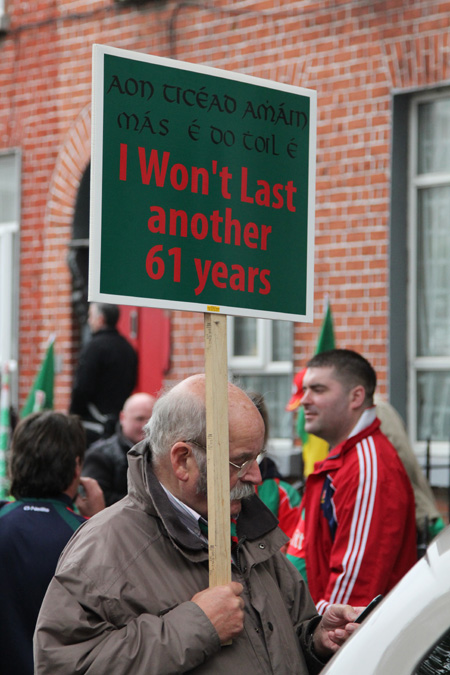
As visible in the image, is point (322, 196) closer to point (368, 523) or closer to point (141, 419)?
point (141, 419)

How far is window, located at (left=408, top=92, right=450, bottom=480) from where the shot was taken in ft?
26.8

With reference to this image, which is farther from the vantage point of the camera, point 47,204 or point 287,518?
point 47,204

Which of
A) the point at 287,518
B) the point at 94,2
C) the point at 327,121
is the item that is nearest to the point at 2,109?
the point at 94,2

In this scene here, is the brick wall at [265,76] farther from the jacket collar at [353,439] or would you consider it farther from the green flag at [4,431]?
the jacket collar at [353,439]

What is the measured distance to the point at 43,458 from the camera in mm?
4137

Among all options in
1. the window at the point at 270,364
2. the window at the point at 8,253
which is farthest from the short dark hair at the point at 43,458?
the window at the point at 8,253

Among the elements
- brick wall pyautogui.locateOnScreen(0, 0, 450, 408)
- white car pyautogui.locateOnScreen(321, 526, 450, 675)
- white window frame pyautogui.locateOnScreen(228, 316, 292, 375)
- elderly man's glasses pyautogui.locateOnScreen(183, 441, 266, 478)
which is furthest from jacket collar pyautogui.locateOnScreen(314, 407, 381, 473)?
white window frame pyautogui.locateOnScreen(228, 316, 292, 375)

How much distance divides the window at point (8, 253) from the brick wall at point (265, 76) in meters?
0.23

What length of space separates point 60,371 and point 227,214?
7574mm

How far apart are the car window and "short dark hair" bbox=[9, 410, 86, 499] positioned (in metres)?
2.15

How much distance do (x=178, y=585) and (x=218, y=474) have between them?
0.98 ft

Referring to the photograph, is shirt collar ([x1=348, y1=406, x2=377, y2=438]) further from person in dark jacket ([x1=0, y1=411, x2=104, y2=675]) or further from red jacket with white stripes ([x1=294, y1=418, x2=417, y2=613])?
person in dark jacket ([x1=0, y1=411, x2=104, y2=675])

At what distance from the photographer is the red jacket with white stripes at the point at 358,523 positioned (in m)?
4.39

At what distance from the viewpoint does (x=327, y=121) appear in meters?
8.48
